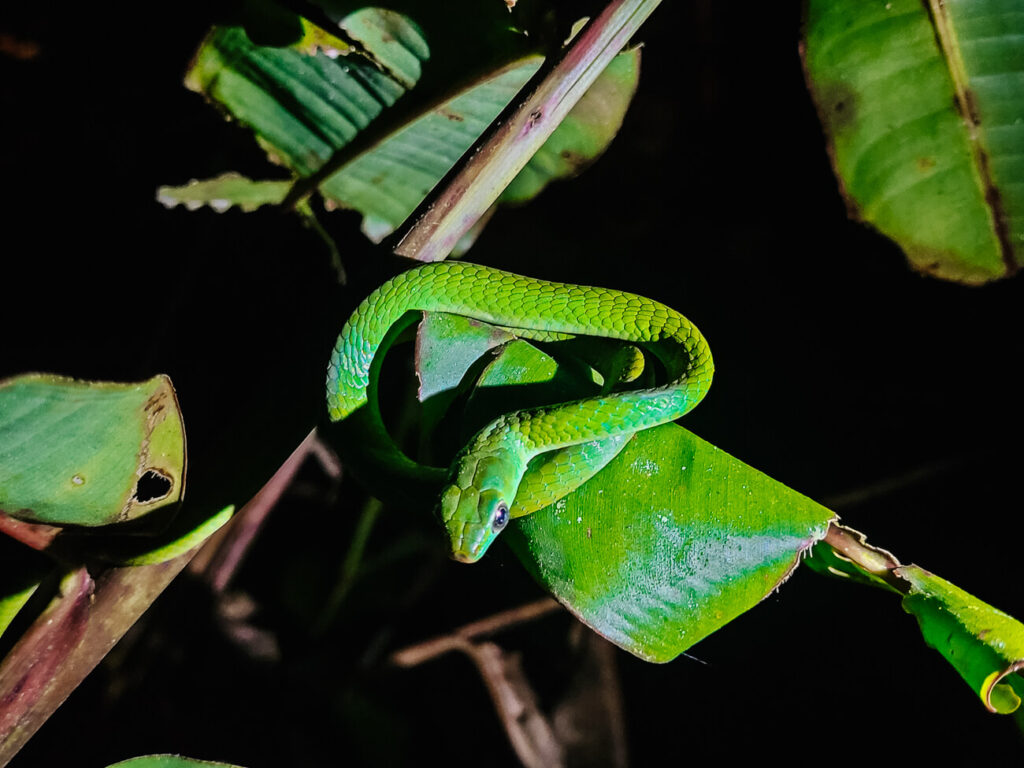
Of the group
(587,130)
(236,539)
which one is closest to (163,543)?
(587,130)

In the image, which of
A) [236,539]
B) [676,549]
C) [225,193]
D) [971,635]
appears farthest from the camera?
[236,539]

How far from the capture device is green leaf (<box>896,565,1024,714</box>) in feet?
2.60

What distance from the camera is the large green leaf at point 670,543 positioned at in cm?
89

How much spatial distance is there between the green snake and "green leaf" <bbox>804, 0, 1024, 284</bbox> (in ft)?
1.38

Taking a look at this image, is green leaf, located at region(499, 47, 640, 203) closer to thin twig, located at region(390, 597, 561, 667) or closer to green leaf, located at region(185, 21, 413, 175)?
green leaf, located at region(185, 21, 413, 175)

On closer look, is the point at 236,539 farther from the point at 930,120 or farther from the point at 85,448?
the point at 930,120

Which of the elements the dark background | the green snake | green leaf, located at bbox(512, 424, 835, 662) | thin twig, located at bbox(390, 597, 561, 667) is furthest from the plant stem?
thin twig, located at bbox(390, 597, 561, 667)

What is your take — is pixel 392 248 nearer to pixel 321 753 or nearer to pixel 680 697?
Result: pixel 680 697

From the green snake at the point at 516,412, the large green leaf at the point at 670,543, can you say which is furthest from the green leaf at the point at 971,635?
the green snake at the point at 516,412

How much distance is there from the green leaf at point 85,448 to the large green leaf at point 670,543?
0.33m

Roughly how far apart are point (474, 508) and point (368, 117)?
81 cm

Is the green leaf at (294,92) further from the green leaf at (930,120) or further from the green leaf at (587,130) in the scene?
the green leaf at (930,120)

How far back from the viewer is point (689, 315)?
5.97ft

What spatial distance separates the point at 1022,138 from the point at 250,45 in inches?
52.9
